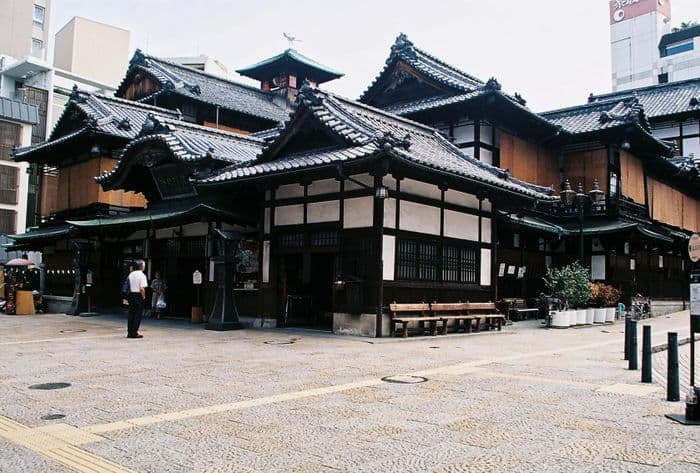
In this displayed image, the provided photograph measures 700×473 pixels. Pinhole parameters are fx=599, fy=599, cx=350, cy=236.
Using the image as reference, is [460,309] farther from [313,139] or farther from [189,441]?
[189,441]

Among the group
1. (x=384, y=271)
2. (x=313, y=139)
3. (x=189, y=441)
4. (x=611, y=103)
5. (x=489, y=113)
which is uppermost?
(x=611, y=103)

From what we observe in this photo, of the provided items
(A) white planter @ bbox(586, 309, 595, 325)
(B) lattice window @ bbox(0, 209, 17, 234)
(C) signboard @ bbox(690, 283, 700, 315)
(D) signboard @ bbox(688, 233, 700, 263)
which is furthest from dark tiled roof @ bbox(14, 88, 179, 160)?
(B) lattice window @ bbox(0, 209, 17, 234)

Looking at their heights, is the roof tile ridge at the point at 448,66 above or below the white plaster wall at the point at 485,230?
above

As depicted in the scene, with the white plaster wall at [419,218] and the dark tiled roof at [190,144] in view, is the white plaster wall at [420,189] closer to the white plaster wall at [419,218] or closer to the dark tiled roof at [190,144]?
the white plaster wall at [419,218]

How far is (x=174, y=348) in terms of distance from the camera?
12.8 meters

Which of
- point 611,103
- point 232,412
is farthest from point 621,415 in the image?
point 611,103

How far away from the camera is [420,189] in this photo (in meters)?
17.0

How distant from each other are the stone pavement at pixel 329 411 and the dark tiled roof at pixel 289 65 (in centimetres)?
3207

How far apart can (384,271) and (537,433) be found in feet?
31.4

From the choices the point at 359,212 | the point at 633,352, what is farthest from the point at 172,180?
the point at 633,352

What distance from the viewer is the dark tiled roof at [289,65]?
41531mm

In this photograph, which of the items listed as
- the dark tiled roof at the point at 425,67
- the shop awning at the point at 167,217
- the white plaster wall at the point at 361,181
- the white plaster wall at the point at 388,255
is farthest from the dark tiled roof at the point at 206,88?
the white plaster wall at the point at 388,255

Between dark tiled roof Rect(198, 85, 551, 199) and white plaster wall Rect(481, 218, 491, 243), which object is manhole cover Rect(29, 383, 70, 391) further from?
white plaster wall Rect(481, 218, 491, 243)

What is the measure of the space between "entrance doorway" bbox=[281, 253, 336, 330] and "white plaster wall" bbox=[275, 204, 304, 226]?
1066 millimetres
